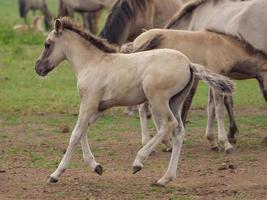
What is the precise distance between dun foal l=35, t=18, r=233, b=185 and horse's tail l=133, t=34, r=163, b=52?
4.29 ft

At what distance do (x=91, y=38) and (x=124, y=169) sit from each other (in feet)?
4.69

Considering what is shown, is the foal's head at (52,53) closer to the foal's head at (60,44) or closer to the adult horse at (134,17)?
the foal's head at (60,44)

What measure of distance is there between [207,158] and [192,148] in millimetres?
748

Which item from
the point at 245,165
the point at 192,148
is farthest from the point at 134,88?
the point at 192,148

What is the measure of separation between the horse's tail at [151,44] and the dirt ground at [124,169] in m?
1.20

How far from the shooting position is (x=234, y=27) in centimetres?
1228

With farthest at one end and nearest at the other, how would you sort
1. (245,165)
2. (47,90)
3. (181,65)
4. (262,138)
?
(47,90), (262,138), (245,165), (181,65)

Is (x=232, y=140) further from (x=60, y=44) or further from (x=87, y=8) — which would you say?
(x=87, y=8)

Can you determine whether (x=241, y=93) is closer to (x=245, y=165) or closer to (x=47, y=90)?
(x=47, y=90)

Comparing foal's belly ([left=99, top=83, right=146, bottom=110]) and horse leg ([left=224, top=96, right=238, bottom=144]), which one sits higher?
foal's belly ([left=99, top=83, right=146, bottom=110])

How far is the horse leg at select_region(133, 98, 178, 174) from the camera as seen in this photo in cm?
876

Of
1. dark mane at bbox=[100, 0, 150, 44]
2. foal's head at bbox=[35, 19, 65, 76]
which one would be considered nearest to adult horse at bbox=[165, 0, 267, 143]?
dark mane at bbox=[100, 0, 150, 44]

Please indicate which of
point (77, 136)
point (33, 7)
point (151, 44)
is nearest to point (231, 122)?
point (151, 44)

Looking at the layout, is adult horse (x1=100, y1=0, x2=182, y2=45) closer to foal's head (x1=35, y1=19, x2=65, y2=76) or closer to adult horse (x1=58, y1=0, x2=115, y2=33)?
adult horse (x1=58, y1=0, x2=115, y2=33)
